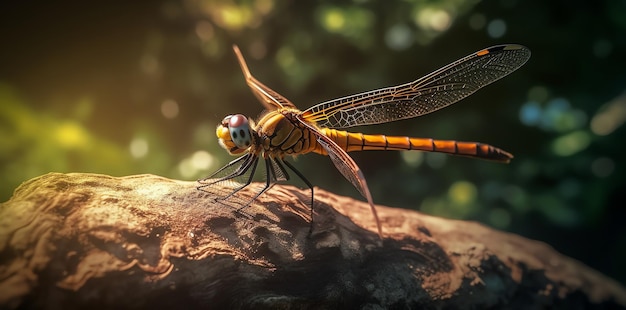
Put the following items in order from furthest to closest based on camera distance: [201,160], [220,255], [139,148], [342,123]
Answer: [201,160] → [139,148] → [342,123] → [220,255]

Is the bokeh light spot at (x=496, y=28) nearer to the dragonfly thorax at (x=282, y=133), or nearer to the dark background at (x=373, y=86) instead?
the dark background at (x=373, y=86)

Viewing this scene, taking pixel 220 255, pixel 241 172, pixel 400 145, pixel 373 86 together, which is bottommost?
pixel 220 255

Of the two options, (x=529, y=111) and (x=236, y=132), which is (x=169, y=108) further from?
(x=529, y=111)

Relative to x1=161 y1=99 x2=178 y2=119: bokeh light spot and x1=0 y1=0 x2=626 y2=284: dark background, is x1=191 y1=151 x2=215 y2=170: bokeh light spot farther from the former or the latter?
x1=161 y1=99 x2=178 y2=119: bokeh light spot

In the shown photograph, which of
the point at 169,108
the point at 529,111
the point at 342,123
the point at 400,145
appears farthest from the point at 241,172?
the point at 529,111

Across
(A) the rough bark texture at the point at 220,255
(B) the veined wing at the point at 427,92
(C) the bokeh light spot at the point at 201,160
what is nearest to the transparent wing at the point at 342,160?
(A) the rough bark texture at the point at 220,255

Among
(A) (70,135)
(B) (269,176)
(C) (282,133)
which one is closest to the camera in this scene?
(B) (269,176)

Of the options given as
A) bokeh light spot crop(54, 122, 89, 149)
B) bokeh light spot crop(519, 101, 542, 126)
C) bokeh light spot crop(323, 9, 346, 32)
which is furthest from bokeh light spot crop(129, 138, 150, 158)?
bokeh light spot crop(519, 101, 542, 126)
